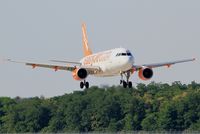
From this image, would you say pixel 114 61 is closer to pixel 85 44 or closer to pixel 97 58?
pixel 97 58

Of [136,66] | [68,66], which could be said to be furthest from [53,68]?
[136,66]

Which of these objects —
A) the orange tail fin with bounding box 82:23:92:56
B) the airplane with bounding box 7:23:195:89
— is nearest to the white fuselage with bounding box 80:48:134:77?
the airplane with bounding box 7:23:195:89

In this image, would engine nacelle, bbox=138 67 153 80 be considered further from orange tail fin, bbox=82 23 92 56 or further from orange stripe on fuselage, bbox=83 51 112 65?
orange tail fin, bbox=82 23 92 56

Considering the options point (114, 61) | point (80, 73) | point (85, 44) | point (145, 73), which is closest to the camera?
point (114, 61)

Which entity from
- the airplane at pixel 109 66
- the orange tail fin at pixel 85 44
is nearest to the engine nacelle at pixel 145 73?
the airplane at pixel 109 66

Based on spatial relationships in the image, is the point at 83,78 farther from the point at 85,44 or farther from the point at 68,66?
the point at 85,44

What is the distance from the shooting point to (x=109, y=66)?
489 ft

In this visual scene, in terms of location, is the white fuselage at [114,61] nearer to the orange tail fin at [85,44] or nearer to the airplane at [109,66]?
the airplane at [109,66]

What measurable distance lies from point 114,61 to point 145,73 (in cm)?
712

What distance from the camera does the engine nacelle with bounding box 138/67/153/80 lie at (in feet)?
504

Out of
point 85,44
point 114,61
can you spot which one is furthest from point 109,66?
point 85,44

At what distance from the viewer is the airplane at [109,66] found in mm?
147125

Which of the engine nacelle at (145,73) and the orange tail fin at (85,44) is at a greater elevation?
the orange tail fin at (85,44)

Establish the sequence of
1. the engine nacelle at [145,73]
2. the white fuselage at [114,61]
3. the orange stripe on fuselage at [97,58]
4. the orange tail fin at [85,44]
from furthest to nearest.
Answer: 1. the orange tail fin at [85,44]
2. the engine nacelle at [145,73]
3. the orange stripe on fuselage at [97,58]
4. the white fuselage at [114,61]
